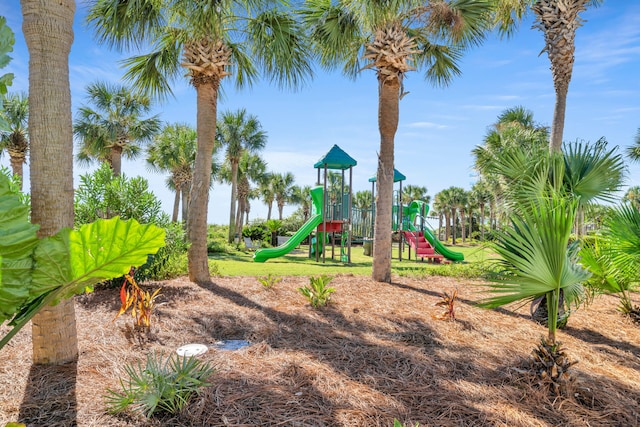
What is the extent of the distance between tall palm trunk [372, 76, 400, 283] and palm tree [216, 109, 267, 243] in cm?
1585

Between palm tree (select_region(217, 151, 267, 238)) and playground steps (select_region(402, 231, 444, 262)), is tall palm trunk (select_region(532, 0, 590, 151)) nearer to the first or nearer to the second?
playground steps (select_region(402, 231, 444, 262))

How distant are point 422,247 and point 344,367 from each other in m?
13.0

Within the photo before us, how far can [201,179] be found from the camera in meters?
8.07

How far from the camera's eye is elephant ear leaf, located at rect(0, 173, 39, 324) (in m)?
1.46

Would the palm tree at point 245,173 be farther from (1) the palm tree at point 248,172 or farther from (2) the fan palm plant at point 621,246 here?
(2) the fan palm plant at point 621,246

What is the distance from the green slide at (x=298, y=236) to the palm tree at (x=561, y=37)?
859 centimetres

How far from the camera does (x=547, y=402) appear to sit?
10.3ft

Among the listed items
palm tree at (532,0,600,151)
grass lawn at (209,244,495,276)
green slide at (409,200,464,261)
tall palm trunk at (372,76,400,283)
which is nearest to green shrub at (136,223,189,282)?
grass lawn at (209,244,495,276)

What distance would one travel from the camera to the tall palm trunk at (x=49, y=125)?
132 inches

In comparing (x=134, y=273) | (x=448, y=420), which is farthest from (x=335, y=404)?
(x=134, y=273)

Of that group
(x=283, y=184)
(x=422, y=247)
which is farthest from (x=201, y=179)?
(x=283, y=184)

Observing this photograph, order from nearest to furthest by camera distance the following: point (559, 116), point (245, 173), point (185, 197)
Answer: point (559, 116) → point (185, 197) → point (245, 173)

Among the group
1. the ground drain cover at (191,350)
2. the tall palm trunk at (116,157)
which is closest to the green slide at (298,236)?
the tall palm trunk at (116,157)

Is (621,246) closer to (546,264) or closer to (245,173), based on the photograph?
(546,264)
